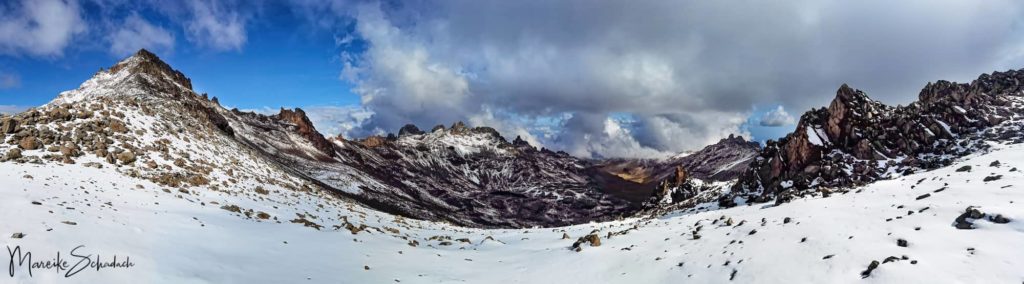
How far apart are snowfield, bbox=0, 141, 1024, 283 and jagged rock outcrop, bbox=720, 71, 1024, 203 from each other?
26728mm

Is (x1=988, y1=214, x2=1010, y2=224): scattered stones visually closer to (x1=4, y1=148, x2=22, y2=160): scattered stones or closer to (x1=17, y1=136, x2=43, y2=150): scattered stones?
(x1=4, y1=148, x2=22, y2=160): scattered stones

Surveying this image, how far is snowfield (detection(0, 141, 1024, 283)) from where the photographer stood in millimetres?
12195

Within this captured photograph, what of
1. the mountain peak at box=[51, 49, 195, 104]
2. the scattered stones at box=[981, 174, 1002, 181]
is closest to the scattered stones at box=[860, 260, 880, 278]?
the scattered stones at box=[981, 174, 1002, 181]

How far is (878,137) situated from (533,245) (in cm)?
5672

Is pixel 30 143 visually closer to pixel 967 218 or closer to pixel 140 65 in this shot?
pixel 967 218

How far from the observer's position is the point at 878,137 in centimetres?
6016

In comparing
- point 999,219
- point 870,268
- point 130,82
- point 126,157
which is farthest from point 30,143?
point 130,82

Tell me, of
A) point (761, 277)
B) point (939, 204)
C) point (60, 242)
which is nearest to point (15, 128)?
point (60, 242)

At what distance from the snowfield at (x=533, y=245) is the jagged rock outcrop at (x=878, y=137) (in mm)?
26728

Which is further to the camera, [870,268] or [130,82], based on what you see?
[130,82]

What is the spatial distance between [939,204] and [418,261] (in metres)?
20.9

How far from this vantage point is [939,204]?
16.7 metres

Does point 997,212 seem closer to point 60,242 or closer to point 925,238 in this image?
point 925,238

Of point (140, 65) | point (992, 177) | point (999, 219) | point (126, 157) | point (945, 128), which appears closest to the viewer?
point (999, 219)
